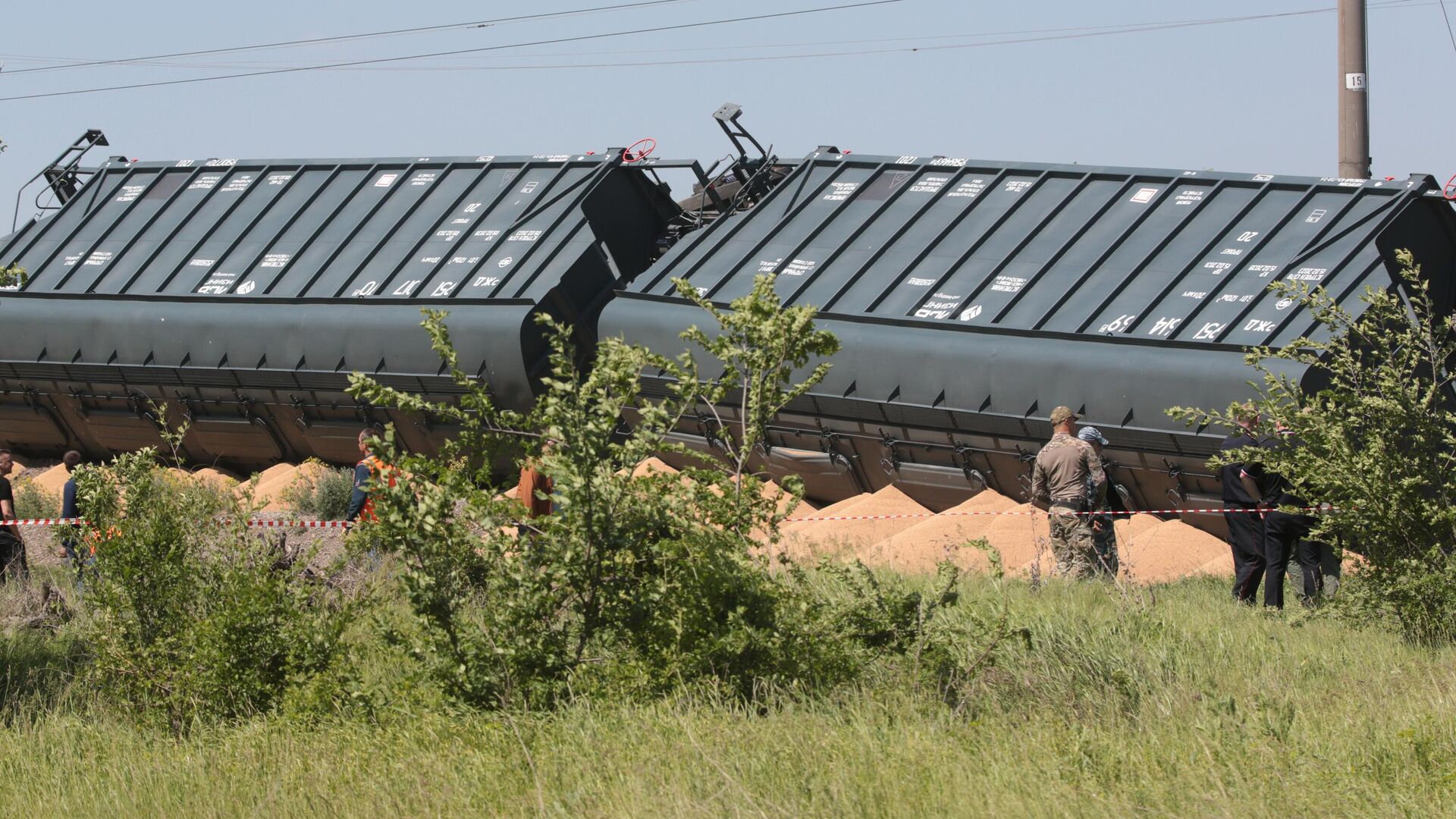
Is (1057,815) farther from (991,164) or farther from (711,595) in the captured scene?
(991,164)

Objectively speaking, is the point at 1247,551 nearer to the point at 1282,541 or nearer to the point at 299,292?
the point at 1282,541

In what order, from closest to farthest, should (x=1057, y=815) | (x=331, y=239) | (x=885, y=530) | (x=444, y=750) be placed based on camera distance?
(x=1057, y=815)
(x=444, y=750)
(x=885, y=530)
(x=331, y=239)

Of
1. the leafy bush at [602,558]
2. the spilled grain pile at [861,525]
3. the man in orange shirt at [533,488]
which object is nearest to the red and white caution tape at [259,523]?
the man in orange shirt at [533,488]

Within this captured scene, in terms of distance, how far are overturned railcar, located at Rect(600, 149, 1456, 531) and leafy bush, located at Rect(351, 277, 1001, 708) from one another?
22.5 feet

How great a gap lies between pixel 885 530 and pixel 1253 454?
5.55 m

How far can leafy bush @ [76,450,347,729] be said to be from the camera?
8.37 m

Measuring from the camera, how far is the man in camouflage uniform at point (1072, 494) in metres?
11.6

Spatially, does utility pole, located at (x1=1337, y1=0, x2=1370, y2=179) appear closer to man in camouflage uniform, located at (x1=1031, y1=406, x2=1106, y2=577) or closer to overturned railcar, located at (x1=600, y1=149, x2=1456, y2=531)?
overturned railcar, located at (x1=600, y1=149, x2=1456, y2=531)

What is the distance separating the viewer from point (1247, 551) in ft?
36.4

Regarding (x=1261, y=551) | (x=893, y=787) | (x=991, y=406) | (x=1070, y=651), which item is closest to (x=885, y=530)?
(x=991, y=406)

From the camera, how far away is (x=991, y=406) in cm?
1523

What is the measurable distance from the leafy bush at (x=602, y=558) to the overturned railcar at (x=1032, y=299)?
22.5 feet

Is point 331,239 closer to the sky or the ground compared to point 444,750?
closer to the sky

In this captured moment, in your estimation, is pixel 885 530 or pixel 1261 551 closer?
pixel 1261 551
